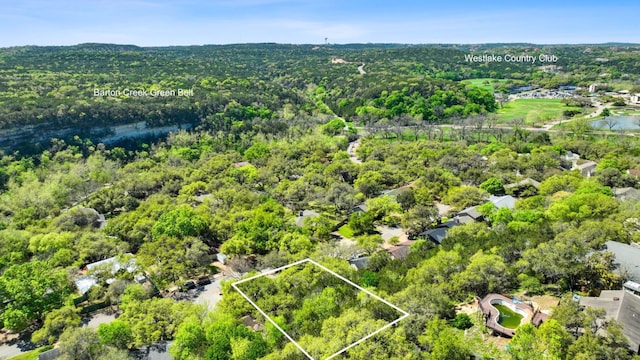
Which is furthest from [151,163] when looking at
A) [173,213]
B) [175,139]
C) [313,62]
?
[313,62]

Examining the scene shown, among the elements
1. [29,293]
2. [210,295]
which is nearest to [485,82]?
[210,295]

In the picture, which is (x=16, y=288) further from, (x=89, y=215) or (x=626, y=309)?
(x=626, y=309)

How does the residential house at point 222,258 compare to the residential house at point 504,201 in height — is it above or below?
below

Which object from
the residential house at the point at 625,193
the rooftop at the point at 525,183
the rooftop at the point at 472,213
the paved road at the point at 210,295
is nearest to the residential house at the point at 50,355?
the paved road at the point at 210,295

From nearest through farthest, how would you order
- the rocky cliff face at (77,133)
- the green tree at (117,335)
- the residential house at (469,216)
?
the green tree at (117,335) → the residential house at (469,216) → the rocky cliff face at (77,133)

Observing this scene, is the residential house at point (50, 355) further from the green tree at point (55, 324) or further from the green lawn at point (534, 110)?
the green lawn at point (534, 110)

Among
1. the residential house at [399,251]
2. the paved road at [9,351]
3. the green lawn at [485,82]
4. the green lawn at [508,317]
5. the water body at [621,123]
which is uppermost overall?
the green lawn at [485,82]
